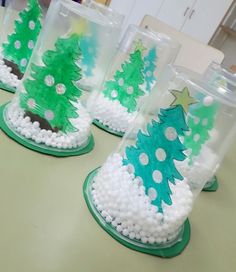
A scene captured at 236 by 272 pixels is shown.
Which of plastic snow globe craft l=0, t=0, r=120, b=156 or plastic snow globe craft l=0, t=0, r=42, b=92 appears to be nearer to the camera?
plastic snow globe craft l=0, t=0, r=120, b=156

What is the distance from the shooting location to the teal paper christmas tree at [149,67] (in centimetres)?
94

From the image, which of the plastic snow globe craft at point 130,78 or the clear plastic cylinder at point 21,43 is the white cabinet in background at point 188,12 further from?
the clear plastic cylinder at point 21,43

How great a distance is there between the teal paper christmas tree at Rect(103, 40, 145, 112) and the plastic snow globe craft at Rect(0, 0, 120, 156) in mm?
208

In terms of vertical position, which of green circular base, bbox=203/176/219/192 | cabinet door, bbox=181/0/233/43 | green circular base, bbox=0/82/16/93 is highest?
cabinet door, bbox=181/0/233/43

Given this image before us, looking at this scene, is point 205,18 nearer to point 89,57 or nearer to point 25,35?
point 89,57

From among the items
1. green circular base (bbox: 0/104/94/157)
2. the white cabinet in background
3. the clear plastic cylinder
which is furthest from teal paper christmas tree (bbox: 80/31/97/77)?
the white cabinet in background

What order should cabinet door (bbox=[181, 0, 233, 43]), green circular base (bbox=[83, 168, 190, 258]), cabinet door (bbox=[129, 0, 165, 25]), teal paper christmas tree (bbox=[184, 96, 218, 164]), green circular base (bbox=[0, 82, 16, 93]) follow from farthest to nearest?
1. cabinet door (bbox=[129, 0, 165, 25])
2. cabinet door (bbox=[181, 0, 233, 43])
3. green circular base (bbox=[0, 82, 16, 93])
4. teal paper christmas tree (bbox=[184, 96, 218, 164])
5. green circular base (bbox=[83, 168, 190, 258])

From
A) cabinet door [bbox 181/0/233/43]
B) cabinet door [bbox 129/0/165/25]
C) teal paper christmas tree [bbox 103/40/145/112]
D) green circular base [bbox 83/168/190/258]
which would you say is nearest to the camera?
green circular base [bbox 83/168/190/258]

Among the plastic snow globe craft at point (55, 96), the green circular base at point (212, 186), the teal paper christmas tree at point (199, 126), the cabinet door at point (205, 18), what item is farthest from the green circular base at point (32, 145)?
the cabinet door at point (205, 18)

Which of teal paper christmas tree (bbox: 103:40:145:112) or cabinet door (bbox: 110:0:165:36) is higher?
cabinet door (bbox: 110:0:165:36)

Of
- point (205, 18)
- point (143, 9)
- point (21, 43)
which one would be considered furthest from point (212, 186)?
point (143, 9)

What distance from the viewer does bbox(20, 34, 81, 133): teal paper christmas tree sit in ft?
1.93

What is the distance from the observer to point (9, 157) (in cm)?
54

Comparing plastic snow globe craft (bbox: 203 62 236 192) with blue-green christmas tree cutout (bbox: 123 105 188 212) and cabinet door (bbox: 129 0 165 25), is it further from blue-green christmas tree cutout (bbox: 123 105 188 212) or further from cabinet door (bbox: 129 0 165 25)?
cabinet door (bbox: 129 0 165 25)
